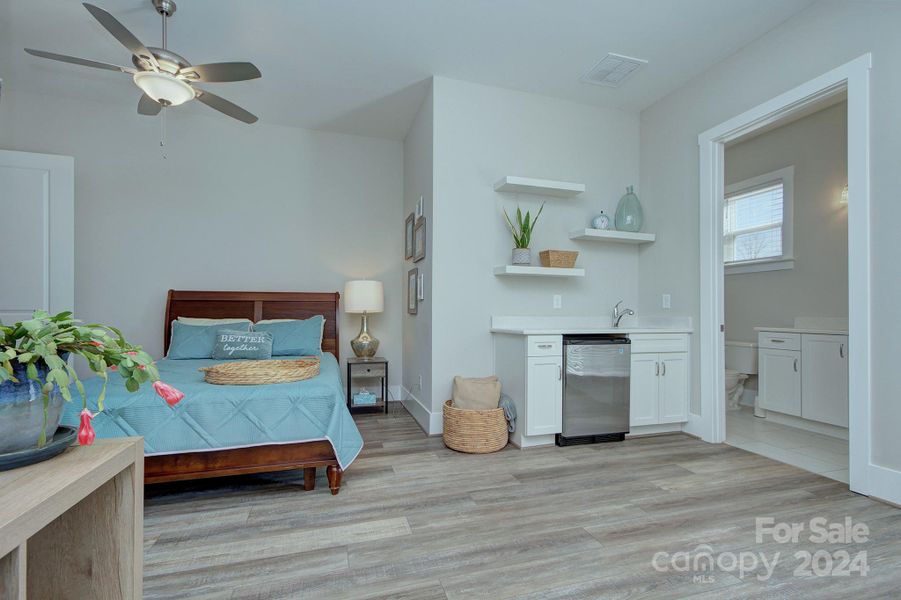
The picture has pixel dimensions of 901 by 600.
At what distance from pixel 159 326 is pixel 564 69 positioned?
4.31 metres

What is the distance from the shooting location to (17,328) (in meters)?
0.82

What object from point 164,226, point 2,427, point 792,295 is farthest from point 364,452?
point 792,295

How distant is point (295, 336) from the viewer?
3.90 m

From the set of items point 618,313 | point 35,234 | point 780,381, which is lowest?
point 780,381

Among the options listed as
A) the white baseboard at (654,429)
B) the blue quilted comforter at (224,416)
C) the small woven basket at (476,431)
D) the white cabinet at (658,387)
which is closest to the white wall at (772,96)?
the white cabinet at (658,387)

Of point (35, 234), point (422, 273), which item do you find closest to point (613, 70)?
point (422, 273)

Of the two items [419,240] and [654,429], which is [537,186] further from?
[654,429]

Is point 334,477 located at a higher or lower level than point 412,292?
lower

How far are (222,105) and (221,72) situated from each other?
414 mm

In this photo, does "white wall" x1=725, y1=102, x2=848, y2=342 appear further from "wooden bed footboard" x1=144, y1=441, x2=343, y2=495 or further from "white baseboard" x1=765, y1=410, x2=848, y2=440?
"wooden bed footboard" x1=144, y1=441, x2=343, y2=495

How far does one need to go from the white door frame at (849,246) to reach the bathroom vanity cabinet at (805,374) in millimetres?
1018

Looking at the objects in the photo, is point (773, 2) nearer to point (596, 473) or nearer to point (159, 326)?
point (596, 473)

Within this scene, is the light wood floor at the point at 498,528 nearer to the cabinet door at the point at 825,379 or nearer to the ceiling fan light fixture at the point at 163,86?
the cabinet door at the point at 825,379

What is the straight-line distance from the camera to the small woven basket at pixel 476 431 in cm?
303
